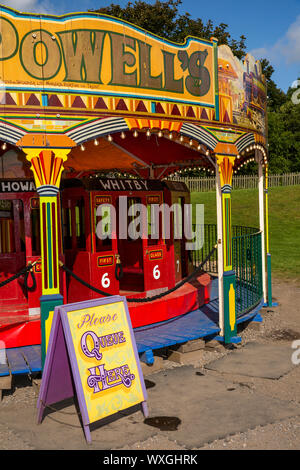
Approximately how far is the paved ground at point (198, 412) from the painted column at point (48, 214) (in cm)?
116

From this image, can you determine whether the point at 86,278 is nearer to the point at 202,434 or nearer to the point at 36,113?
the point at 36,113

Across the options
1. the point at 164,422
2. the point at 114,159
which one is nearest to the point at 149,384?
the point at 164,422

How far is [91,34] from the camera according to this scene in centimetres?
606

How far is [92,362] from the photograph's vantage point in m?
4.98

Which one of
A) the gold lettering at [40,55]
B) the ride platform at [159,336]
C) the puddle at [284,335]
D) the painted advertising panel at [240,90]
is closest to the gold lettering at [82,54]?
the gold lettering at [40,55]

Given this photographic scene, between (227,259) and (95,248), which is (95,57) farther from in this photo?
(227,259)

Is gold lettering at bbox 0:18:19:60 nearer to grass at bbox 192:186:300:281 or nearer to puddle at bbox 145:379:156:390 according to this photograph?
puddle at bbox 145:379:156:390

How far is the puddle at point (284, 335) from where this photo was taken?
27.3ft

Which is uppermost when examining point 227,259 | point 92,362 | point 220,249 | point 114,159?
point 114,159

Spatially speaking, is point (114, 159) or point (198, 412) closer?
point (198, 412)

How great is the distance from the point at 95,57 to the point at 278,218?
2102cm

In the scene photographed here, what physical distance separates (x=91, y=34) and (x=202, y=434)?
198 inches

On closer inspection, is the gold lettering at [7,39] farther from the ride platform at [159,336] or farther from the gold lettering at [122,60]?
the ride platform at [159,336]

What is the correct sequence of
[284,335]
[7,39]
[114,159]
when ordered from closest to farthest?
[7,39] < [284,335] < [114,159]
